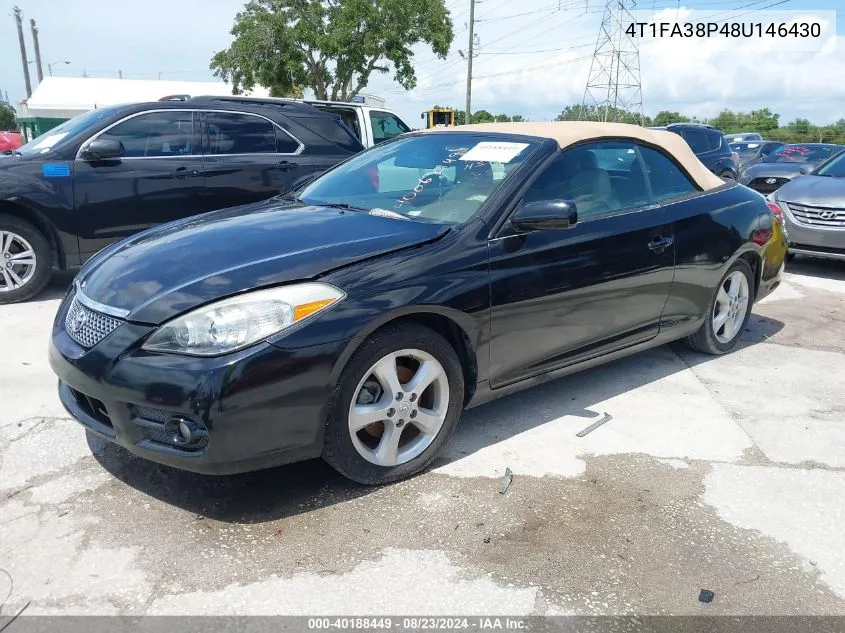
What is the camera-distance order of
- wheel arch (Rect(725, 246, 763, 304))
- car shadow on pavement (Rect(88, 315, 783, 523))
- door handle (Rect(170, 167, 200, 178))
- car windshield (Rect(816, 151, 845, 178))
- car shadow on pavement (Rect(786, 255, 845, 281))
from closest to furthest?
car shadow on pavement (Rect(88, 315, 783, 523)), wheel arch (Rect(725, 246, 763, 304)), door handle (Rect(170, 167, 200, 178)), car shadow on pavement (Rect(786, 255, 845, 281)), car windshield (Rect(816, 151, 845, 178))

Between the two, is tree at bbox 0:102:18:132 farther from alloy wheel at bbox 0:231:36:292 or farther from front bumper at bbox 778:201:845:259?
front bumper at bbox 778:201:845:259

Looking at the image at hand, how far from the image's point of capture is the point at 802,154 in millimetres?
16719

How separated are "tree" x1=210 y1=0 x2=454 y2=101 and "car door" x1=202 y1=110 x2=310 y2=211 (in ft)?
75.0

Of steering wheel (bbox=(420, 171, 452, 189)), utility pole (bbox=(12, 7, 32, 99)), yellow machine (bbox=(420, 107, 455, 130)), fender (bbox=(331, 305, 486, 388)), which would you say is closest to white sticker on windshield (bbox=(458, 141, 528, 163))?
steering wheel (bbox=(420, 171, 452, 189))

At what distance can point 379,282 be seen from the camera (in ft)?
9.55

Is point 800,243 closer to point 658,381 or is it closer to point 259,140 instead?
point 658,381

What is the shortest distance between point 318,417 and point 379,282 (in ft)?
1.94

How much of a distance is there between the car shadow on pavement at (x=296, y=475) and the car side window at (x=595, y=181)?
1.11m

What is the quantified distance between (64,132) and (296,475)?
14.9ft

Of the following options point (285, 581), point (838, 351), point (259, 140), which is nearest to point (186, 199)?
point (259, 140)

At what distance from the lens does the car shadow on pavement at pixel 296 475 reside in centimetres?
296

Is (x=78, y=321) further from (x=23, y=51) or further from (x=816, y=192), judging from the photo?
(x=23, y=51)

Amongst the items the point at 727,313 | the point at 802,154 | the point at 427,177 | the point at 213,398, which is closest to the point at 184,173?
the point at 427,177

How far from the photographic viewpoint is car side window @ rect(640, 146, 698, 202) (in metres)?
4.35
